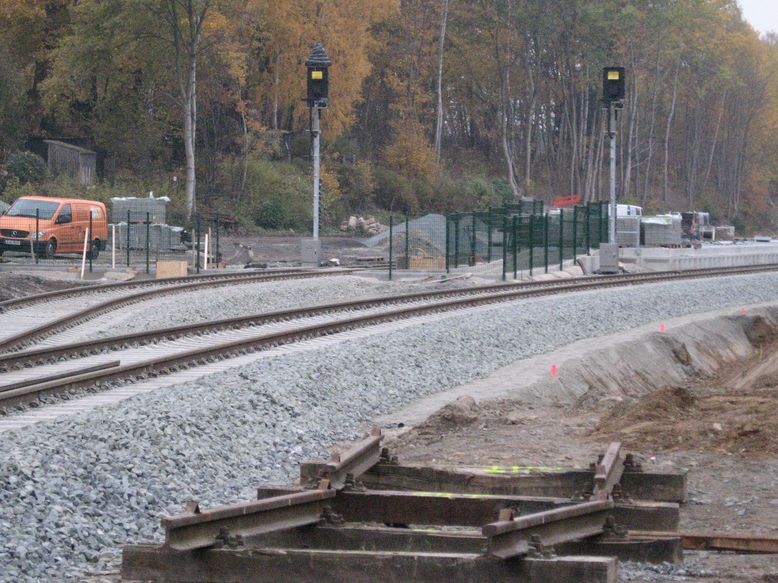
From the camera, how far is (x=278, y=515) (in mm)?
7180

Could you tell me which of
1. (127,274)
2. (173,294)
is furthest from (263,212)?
(173,294)

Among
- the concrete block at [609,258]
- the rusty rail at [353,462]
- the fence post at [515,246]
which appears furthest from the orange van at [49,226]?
the rusty rail at [353,462]

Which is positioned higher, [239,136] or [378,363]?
[239,136]

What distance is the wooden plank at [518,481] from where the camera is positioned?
845 centimetres

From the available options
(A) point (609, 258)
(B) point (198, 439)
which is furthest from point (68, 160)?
(B) point (198, 439)

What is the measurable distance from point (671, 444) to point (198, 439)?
4.11m

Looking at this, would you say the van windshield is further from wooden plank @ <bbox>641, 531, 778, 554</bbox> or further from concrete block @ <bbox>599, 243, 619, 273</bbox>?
wooden plank @ <bbox>641, 531, 778, 554</bbox>

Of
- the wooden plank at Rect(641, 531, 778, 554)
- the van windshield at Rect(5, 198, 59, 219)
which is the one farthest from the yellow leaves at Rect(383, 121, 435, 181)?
the wooden plank at Rect(641, 531, 778, 554)

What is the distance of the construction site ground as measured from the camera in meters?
8.20

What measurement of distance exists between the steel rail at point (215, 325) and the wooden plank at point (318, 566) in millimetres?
8677

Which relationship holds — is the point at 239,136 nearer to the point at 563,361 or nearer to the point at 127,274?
the point at 127,274

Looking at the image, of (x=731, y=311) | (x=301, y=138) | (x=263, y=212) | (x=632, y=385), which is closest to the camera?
(x=632, y=385)

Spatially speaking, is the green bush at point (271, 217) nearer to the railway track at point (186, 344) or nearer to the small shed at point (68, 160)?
the small shed at point (68, 160)

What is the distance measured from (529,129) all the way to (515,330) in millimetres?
63369
